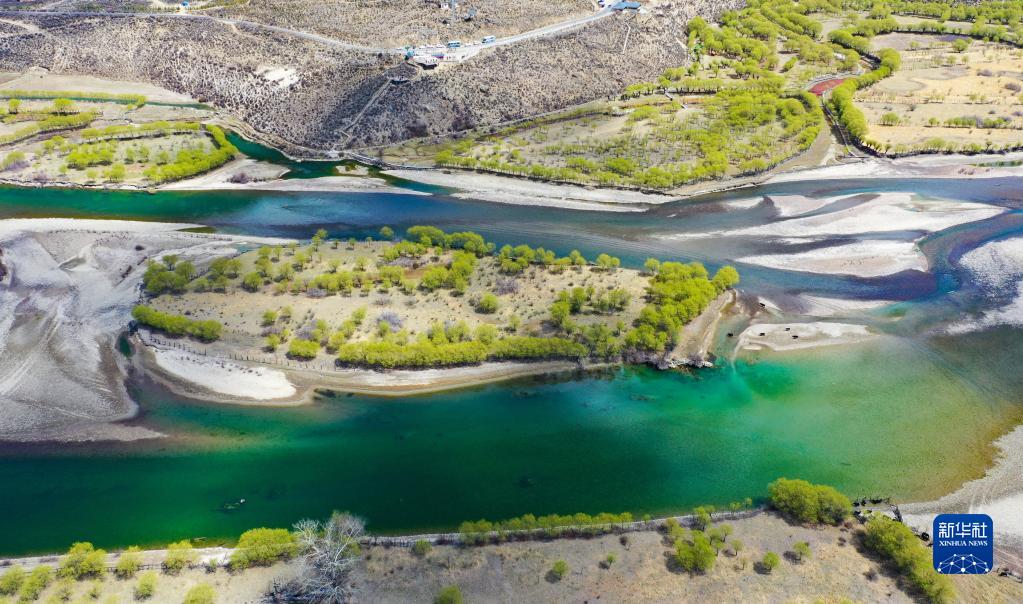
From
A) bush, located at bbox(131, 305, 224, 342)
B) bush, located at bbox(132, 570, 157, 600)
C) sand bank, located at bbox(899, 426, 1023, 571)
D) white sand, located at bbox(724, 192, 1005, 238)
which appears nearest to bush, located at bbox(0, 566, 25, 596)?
bush, located at bbox(132, 570, 157, 600)

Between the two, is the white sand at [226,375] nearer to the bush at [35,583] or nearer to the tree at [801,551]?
the bush at [35,583]

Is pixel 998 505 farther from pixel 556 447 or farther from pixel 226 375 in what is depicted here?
pixel 226 375

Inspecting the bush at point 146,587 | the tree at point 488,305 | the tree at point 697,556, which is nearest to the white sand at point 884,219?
the tree at point 488,305

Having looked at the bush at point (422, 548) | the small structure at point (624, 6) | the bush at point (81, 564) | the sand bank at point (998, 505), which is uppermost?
the small structure at point (624, 6)

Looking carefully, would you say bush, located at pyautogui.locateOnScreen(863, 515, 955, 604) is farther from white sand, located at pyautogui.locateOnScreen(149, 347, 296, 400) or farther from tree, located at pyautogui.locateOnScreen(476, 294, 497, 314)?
white sand, located at pyautogui.locateOnScreen(149, 347, 296, 400)

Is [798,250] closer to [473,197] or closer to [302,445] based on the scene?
[473,197]

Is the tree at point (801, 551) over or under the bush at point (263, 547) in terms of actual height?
over
